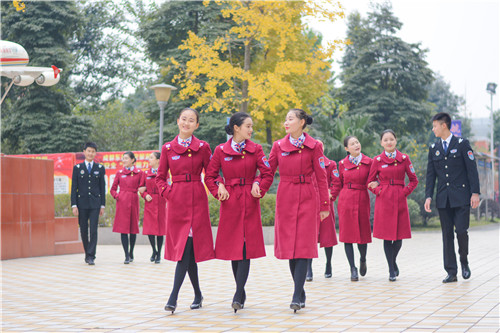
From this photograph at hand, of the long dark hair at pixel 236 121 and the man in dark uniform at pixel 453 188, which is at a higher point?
the long dark hair at pixel 236 121

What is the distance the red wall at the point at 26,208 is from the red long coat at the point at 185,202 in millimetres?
7637

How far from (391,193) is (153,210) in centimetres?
520

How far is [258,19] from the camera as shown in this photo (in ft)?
68.1

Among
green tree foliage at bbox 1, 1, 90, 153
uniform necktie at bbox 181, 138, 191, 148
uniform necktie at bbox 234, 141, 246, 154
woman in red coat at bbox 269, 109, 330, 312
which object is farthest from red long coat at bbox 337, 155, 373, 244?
green tree foliage at bbox 1, 1, 90, 153

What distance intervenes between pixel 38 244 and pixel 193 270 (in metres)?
8.47

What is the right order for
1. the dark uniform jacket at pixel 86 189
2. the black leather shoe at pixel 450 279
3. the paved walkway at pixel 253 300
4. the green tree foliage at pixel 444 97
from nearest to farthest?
the paved walkway at pixel 253 300
the black leather shoe at pixel 450 279
the dark uniform jacket at pixel 86 189
the green tree foliage at pixel 444 97

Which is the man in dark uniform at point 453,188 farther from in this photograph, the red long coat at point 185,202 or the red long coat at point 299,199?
the red long coat at point 185,202

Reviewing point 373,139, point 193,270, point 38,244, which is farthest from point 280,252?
point 373,139

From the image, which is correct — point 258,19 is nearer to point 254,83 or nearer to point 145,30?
point 254,83

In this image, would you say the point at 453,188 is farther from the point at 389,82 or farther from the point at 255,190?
the point at 389,82

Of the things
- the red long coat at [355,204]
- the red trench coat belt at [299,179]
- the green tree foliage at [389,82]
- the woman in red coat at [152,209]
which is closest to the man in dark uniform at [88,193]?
the woman in red coat at [152,209]

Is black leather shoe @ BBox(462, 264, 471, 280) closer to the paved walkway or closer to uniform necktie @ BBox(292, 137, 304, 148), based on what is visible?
A: the paved walkway

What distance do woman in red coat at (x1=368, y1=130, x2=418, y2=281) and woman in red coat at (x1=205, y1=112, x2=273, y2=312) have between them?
3.16 metres

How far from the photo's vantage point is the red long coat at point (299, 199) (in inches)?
265
